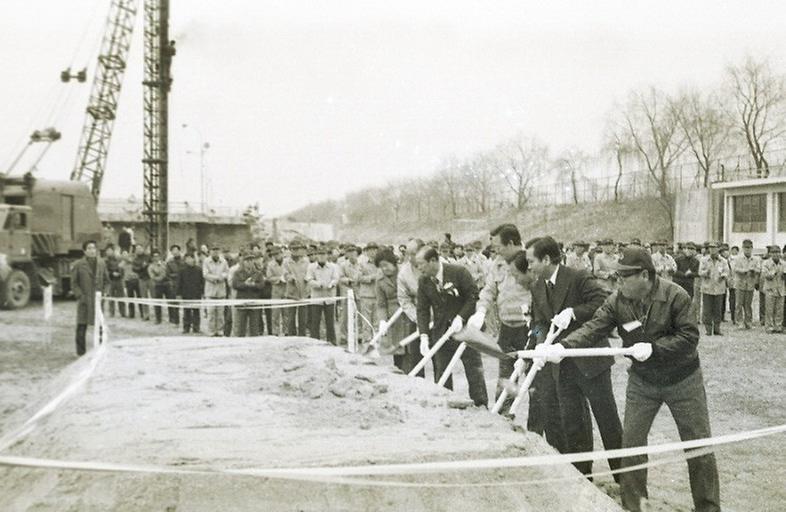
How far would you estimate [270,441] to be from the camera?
4621 mm

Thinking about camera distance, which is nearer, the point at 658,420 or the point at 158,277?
the point at 658,420

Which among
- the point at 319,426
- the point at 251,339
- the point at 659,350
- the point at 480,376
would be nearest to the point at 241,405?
the point at 319,426

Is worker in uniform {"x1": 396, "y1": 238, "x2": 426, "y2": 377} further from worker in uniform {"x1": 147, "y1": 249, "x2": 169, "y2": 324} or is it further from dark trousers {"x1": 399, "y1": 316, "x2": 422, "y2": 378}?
worker in uniform {"x1": 147, "y1": 249, "x2": 169, "y2": 324}

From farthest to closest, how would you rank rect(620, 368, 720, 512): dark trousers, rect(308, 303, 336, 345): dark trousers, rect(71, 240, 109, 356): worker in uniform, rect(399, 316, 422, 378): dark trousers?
rect(308, 303, 336, 345): dark trousers
rect(71, 240, 109, 356): worker in uniform
rect(399, 316, 422, 378): dark trousers
rect(620, 368, 720, 512): dark trousers

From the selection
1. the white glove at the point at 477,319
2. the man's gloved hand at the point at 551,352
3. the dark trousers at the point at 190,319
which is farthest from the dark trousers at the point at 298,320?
the man's gloved hand at the point at 551,352

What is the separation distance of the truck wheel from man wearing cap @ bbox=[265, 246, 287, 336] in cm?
813

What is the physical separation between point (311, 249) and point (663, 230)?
28.5m

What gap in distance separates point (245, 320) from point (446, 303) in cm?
677

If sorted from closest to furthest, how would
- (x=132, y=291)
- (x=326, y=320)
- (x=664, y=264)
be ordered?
1. (x=326, y=320)
2. (x=664, y=264)
3. (x=132, y=291)

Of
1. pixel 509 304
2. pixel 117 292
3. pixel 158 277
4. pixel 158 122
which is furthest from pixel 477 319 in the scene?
pixel 158 122

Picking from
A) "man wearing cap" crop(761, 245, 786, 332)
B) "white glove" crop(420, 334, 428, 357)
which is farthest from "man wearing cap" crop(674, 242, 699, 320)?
"white glove" crop(420, 334, 428, 357)

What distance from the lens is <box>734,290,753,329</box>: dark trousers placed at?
570 inches

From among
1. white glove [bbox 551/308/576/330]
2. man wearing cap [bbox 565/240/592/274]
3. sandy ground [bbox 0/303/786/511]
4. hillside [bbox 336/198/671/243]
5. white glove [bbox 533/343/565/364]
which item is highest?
hillside [bbox 336/198/671/243]

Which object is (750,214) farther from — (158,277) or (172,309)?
(158,277)
